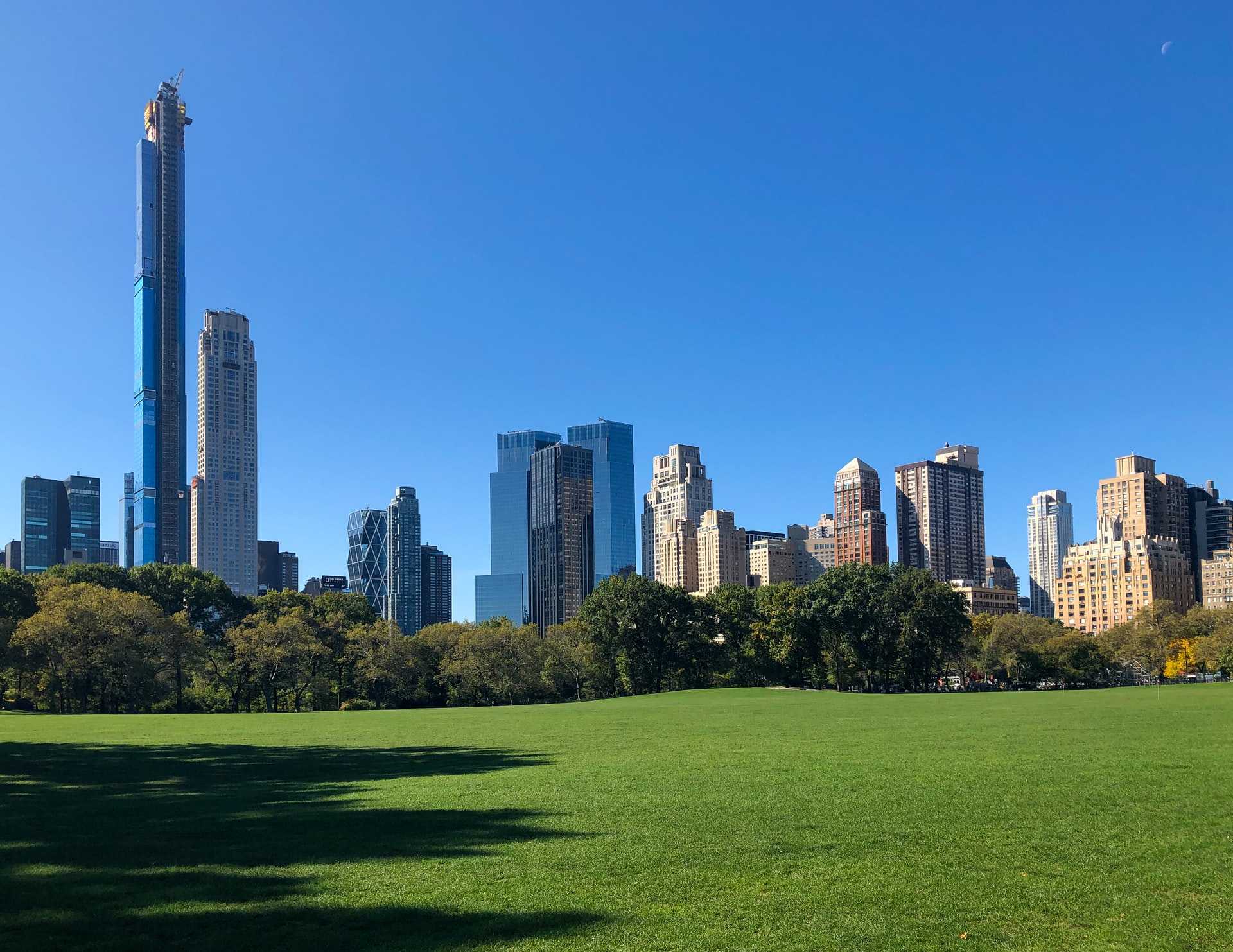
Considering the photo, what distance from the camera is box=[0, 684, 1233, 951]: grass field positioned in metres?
9.13

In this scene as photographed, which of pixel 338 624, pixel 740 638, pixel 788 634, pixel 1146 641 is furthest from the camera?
pixel 1146 641

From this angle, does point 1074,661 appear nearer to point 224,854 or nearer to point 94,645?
point 94,645

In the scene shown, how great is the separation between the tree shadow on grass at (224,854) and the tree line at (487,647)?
55205mm

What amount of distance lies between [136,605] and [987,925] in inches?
2879

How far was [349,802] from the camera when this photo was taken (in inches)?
669

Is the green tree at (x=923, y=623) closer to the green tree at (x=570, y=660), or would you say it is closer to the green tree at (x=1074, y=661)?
the green tree at (x=1074, y=661)

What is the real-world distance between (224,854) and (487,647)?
77.4m

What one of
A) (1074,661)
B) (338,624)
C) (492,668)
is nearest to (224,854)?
(492,668)

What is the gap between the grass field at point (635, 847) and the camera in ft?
30.0

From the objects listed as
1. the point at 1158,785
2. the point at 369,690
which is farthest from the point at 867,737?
the point at 369,690

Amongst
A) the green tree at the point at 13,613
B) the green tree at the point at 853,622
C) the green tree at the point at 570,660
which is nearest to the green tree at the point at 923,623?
the green tree at the point at 853,622

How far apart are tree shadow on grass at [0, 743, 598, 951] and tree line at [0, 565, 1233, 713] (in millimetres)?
55205

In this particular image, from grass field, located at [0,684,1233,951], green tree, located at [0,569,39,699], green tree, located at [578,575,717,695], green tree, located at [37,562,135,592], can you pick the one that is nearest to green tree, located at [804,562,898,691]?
green tree, located at [578,575,717,695]

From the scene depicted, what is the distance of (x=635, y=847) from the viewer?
1257 cm
